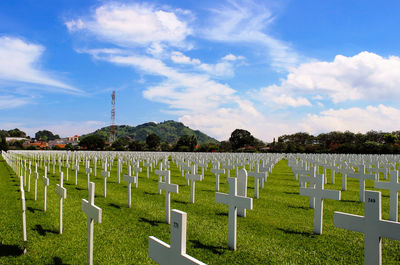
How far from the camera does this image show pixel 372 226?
2914 mm

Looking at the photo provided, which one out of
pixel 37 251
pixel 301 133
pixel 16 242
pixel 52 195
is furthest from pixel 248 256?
pixel 301 133

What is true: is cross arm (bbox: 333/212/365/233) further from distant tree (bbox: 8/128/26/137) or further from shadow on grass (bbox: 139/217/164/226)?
distant tree (bbox: 8/128/26/137)

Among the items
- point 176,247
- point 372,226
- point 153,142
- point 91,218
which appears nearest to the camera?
point 176,247

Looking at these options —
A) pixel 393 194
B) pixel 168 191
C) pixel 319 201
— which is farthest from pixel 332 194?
pixel 168 191

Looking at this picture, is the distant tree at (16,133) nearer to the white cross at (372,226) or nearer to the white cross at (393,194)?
the white cross at (393,194)

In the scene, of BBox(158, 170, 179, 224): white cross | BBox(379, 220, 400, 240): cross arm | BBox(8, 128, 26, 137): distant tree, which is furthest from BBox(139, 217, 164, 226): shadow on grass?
BBox(8, 128, 26, 137): distant tree

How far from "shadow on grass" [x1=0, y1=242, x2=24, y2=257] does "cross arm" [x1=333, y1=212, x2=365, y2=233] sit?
4697 millimetres

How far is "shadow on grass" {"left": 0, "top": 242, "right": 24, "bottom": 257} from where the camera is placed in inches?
174

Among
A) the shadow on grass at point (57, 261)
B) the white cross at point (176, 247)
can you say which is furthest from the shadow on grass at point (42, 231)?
the white cross at point (176, 247)

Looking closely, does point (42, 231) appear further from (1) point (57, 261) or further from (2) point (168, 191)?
(2) point (168, 191)

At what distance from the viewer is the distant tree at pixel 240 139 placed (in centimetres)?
9062

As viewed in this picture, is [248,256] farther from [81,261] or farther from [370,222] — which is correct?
[81,261]

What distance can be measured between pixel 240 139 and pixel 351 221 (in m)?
89.9

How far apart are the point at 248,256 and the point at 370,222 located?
1.97 m
